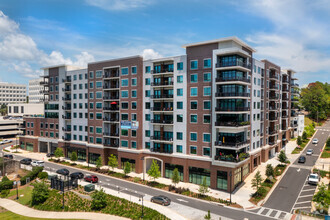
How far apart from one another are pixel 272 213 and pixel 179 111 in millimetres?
24718

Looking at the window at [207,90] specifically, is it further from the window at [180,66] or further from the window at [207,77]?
the window at [180,66]

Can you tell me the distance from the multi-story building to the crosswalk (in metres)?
212

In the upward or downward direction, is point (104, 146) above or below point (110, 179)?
above

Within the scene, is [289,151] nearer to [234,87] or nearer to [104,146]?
[234,87]

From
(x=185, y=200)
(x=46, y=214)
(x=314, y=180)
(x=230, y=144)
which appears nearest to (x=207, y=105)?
(x=230, y=144)

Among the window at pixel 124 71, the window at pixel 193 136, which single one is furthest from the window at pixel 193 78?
the window at pixel 124 71

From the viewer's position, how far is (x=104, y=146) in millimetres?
59469

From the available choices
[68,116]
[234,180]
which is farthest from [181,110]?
[68,116]

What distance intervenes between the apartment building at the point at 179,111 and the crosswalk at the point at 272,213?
20.5 feet

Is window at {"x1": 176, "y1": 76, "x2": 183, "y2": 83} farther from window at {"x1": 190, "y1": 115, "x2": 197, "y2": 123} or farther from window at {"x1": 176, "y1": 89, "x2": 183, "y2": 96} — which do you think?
window at {"x1": 190, "y1": 115, "x2": 197, "y2": 123}

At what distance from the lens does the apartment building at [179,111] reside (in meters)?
43.1

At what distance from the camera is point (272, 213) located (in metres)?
34.2

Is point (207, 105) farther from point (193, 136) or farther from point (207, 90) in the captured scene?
point (193, 136)

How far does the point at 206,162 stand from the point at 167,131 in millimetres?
11299
